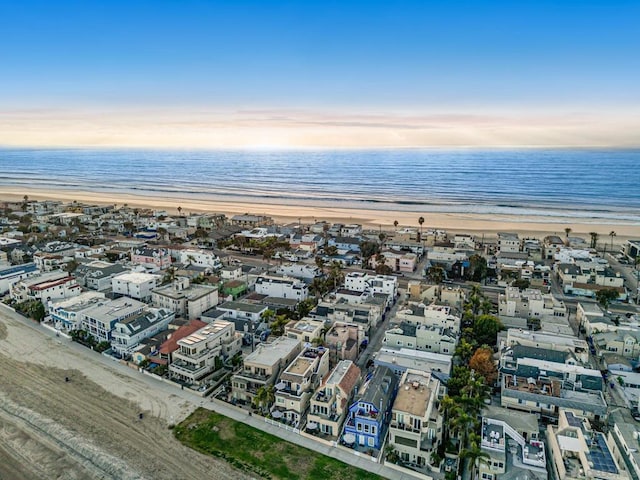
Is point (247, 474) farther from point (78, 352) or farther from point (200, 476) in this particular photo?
point (78, 352)

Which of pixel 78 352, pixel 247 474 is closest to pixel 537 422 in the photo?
pixel 247 474

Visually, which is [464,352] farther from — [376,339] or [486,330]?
[376,339]

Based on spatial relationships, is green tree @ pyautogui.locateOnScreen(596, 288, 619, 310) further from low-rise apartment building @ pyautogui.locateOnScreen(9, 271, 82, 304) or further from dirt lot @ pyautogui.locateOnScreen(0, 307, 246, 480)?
low-rise apartment building @ pyautogui.locateOnScreen(9, 271, 82, 304)

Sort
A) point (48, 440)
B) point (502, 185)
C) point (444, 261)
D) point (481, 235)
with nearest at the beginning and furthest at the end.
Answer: point (48, 440)
point (444, 261)
point (481, 235)
point (502, 185)

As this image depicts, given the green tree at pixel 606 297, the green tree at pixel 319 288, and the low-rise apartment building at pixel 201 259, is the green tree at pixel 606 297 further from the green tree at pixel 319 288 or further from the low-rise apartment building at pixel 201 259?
the low-rise apartment building at pixel 201 259

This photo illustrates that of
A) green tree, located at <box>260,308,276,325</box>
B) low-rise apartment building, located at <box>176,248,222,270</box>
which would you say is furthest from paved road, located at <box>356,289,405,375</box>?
low-rise apartment building, located at <box>176,248,222,270</box>

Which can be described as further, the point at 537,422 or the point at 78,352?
the point at 78,352

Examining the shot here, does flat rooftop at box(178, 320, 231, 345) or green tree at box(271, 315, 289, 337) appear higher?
flat rooftop at box(178, 320, 231, 345)
